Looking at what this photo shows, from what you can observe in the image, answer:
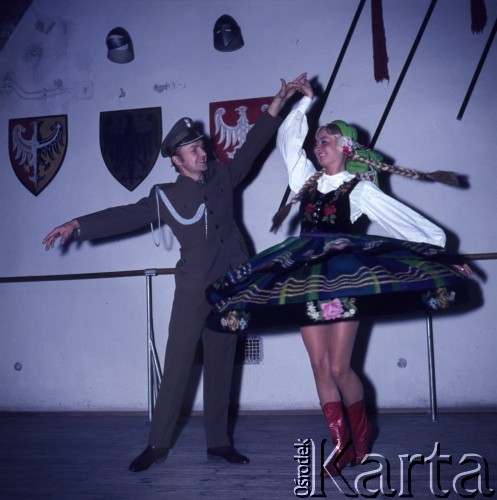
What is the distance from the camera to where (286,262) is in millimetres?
2635

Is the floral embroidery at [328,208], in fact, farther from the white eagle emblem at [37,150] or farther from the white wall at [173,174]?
the white eagle emblem at [37,150]

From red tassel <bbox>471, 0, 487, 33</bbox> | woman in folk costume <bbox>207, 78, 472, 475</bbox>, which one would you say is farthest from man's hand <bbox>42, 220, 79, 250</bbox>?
red tassel <bbox>471, 0, 487, 33</bbox>

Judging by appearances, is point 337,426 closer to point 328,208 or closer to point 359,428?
point 359,428

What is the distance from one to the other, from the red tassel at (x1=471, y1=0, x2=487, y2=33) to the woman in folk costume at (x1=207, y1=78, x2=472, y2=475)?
183cm

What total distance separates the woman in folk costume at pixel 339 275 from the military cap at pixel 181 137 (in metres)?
A: 0.53

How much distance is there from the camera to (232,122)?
4520mm

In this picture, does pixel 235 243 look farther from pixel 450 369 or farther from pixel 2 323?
pixel 2 323

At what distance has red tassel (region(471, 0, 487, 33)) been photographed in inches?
165

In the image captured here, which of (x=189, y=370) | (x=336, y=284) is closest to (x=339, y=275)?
(x=336, y=284)

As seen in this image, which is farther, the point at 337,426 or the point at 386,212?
the point at 386,212

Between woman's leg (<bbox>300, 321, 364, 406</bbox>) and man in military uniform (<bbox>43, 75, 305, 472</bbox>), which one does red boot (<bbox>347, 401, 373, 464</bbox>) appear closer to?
woman's leg (<bbox>300, 321, 364, 406</bbox>)

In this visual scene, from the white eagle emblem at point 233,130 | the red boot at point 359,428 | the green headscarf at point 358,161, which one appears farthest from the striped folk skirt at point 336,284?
the white eagle emblem at point 233,130

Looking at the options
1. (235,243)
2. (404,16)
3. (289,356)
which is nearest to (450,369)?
(289,356)

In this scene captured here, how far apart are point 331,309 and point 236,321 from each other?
16.4 inches
